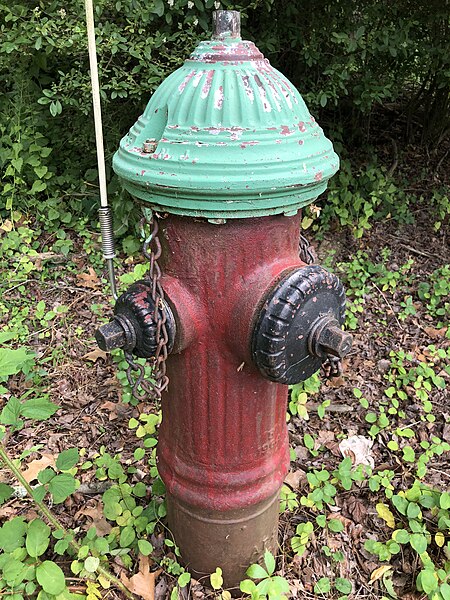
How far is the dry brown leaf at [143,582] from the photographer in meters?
1.75

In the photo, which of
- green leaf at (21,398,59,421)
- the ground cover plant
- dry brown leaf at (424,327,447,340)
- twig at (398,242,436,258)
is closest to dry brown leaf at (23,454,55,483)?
the ground cover plant

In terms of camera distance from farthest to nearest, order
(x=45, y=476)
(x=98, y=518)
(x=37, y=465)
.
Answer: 1. (x=37, y=465)
2. (x=98, y=518)
3. (x=45, y=476)

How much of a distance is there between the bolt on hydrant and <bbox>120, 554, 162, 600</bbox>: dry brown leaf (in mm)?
433

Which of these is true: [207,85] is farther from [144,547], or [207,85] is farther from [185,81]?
[144,547]

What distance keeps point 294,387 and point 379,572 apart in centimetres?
98

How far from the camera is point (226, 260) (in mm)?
1324

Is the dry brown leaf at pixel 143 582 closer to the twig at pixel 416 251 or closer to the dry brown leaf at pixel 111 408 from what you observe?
the dry brown leaf at pixel 111 408

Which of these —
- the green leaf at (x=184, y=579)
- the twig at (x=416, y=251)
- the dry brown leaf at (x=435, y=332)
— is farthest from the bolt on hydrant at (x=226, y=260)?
the twig at (x=416, y=251)

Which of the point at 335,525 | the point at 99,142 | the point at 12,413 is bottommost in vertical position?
the point at 335,525

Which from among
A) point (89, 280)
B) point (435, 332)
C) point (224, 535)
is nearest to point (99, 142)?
point (224, 535)

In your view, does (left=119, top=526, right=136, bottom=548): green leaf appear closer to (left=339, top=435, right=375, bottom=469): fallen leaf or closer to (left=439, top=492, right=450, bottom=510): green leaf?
(left=339, top=435, right=375, bottom=469): fallen leaf

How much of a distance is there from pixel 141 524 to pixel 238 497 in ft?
1.67

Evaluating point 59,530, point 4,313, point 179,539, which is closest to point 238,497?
point 179,539

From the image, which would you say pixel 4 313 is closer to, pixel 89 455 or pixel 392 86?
pixel 89 455
